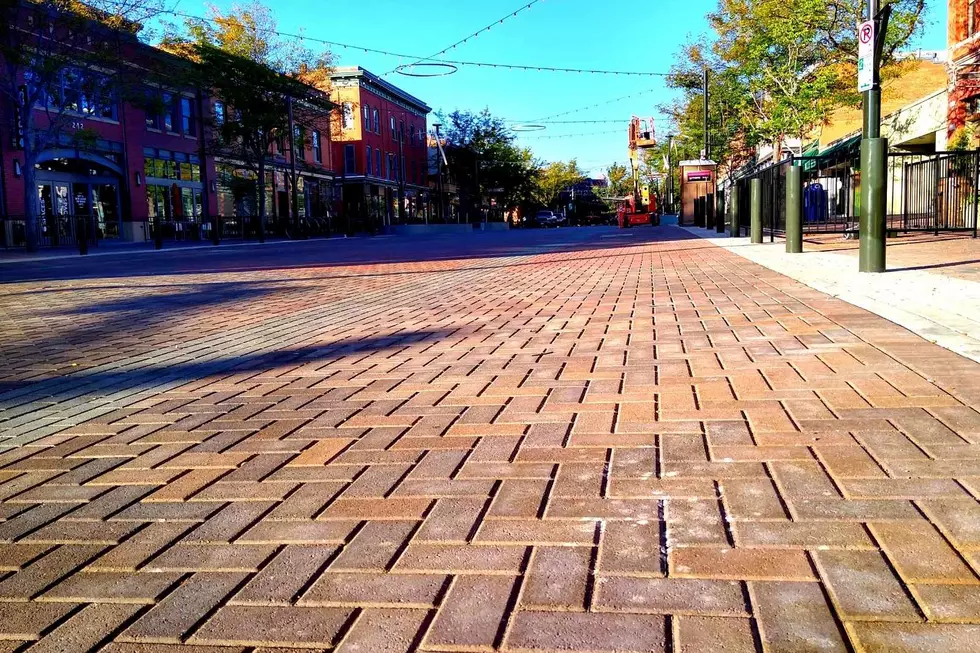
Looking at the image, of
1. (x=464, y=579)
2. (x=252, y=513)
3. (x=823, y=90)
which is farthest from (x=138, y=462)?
(x=823, y=90)

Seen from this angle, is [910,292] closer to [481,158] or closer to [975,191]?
[975,191]

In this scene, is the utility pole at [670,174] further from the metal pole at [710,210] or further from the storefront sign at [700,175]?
the metal pole at [710,210]

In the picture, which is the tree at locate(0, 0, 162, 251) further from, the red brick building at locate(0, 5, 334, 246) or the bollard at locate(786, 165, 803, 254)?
the bollard at locate(786, 165, 803, 254)

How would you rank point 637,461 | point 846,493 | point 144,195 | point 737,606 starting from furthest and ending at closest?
1. point 144,195
2. point 637,461
3. point 846,493
4. point 737,606

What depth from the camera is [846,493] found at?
8.70ft

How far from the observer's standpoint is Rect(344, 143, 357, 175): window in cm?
5622

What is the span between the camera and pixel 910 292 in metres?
7.34

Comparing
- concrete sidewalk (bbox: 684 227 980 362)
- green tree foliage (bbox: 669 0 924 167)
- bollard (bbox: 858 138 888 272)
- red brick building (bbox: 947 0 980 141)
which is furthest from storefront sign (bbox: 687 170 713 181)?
bollard (bbox: 858 138 888 272)

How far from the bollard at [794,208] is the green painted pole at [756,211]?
320 centimetres

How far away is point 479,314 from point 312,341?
1838mm

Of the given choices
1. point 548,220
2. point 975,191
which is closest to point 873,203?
point 975,191

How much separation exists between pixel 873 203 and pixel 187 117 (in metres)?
35.6

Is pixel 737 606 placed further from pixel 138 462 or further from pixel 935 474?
pixel 138 462

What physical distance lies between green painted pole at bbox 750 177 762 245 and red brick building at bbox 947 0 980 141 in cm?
807
